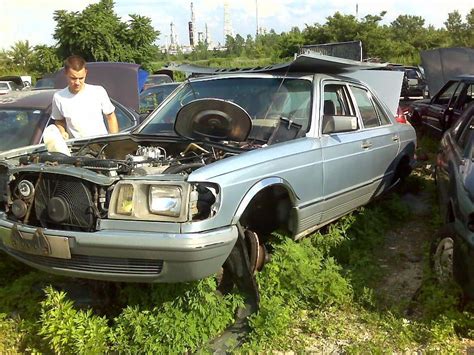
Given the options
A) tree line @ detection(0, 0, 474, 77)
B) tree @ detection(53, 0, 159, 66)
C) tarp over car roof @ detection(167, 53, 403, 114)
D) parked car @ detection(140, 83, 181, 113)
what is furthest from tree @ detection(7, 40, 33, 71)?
tarp over car roof @ detection(167, 53, 403, 114)

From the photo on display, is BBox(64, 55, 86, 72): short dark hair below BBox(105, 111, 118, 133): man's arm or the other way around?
the other way around

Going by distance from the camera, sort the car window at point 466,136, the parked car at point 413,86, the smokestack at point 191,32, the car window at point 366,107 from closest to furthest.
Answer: the car window at point 466,136 < the car window at point 366,107 < the parked car at point 413,86 < the smokestack at point 191,32

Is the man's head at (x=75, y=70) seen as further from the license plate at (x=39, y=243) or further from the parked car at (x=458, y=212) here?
the parked car at (x=458, y=212)

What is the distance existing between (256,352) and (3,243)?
1824mm

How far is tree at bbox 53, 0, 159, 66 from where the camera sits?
2566 cm

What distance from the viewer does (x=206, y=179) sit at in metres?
3.19

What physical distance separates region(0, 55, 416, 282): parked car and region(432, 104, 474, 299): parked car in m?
0.68

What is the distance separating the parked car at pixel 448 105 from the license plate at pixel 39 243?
251 inches

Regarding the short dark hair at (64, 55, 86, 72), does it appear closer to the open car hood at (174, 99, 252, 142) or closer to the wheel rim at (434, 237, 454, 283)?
the open car hood at (174, 99, 252, 142)

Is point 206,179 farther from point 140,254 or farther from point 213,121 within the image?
point 213,121

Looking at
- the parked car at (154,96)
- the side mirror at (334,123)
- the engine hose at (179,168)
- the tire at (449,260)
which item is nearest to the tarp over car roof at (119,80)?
the parked car at (154,96)

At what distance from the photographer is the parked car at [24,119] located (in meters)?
5.43

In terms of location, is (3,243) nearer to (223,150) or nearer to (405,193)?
(223,150)

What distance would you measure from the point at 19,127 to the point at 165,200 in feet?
10.4
